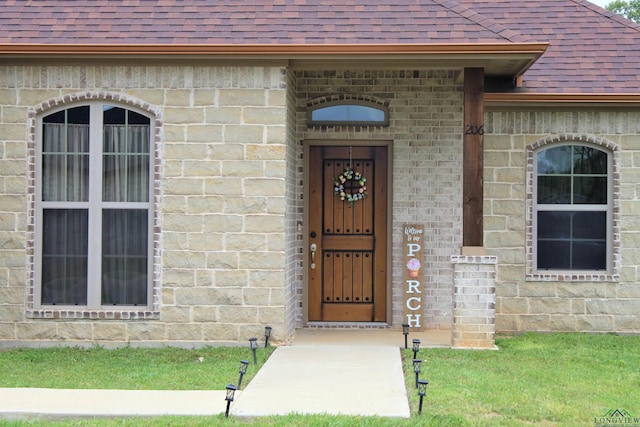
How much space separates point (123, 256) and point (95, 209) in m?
0.65

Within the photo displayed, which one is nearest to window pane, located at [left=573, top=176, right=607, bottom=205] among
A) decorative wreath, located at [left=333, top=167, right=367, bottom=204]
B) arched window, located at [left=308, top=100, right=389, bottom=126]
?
arched window, located at [left=308, top=100, right=389, bottom=126]

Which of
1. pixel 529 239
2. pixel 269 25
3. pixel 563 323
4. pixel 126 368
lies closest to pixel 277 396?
pixel 126 368

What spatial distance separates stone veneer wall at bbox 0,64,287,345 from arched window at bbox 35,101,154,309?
0.56 ft

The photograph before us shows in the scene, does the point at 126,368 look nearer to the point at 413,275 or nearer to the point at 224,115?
the point at 224,115

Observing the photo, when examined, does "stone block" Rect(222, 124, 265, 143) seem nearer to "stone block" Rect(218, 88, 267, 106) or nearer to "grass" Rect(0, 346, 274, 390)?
"stone block" Rect(218, 88, 267, 106)

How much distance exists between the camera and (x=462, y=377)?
8.03 metres

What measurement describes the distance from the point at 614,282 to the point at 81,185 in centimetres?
705

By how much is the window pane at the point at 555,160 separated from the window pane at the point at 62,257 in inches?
241

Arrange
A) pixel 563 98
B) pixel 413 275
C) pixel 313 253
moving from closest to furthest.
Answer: pixel 563 98
pixel 413 275
pixel 313 253

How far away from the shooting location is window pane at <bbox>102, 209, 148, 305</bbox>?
9.99 m

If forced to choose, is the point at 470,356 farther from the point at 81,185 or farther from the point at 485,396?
the point at 81,185

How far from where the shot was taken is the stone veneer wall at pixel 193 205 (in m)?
9.83

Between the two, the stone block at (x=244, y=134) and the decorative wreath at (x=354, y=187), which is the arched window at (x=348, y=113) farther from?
the stone block at (x=244, y=134)

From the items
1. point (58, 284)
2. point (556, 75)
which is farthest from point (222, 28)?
point (556, 75)
